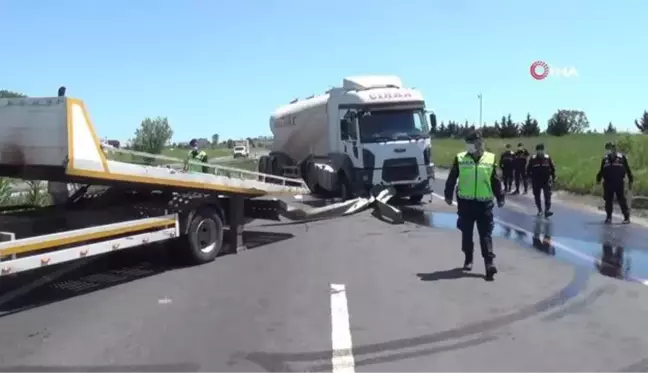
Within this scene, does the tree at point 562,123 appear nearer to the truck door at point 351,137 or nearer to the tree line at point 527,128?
the tree line at point 527,128

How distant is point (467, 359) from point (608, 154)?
37.3 feet

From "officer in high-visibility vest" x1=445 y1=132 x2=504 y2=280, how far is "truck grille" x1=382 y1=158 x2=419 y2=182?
954 centimetres

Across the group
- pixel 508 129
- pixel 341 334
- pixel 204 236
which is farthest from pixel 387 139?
pixel 508 129

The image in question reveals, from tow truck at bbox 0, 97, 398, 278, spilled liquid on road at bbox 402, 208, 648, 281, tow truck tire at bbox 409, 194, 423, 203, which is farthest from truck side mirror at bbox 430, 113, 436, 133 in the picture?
tow truck at bbox 0, 97, 398, 278

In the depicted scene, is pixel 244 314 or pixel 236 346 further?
pixel 244 314

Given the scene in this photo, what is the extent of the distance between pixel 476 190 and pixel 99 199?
569cm

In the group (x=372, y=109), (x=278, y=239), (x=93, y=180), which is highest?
(x=372, y=109)

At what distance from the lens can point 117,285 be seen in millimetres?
8992

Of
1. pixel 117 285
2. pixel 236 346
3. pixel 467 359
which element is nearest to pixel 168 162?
pixel 117 285

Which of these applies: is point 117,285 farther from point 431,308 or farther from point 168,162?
point 431,308

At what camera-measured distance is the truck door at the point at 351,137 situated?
19.2m

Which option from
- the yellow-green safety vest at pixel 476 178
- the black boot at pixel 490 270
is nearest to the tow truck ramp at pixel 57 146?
the yellow-green safety vest at pixel 476 178

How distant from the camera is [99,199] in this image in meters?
11.2

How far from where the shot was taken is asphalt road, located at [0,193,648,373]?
19.0 ft
